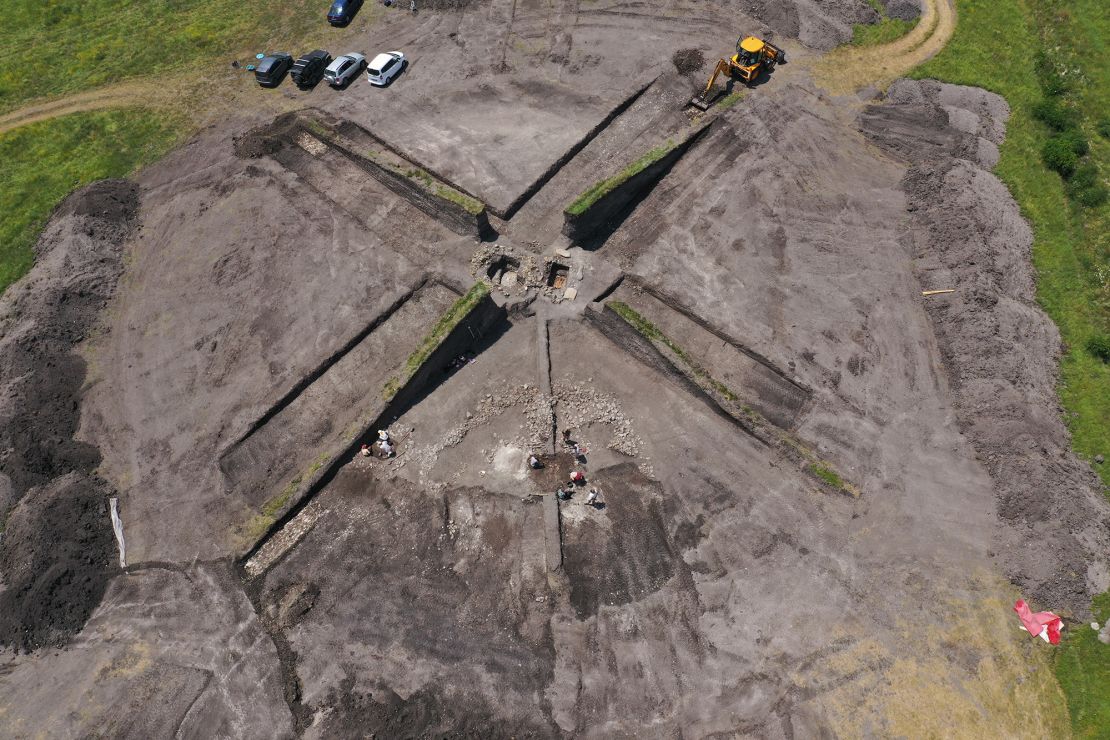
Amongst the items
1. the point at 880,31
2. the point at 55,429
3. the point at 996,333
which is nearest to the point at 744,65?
the point at 880,31

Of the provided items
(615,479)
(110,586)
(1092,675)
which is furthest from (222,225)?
(1092,675)

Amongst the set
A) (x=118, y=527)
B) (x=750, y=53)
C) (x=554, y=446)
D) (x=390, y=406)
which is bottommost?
(x=118, y=527)

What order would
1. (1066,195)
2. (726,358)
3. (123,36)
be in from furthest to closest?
(123,36) < (1066,195) < (726,358)

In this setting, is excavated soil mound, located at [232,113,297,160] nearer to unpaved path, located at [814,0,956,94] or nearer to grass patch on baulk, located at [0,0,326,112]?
grass patch on baulk, located at [0,0,326,112]

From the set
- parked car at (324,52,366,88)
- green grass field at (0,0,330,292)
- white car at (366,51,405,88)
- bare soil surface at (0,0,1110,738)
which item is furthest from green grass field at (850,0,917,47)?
green grass field at (0,0,330,292)

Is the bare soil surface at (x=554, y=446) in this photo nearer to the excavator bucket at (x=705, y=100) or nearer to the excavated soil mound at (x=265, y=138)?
the excavated soil mound at (x=265, y=138)

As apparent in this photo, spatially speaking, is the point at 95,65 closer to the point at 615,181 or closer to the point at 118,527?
the point at 118,527

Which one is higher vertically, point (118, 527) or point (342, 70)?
point (342, 70)

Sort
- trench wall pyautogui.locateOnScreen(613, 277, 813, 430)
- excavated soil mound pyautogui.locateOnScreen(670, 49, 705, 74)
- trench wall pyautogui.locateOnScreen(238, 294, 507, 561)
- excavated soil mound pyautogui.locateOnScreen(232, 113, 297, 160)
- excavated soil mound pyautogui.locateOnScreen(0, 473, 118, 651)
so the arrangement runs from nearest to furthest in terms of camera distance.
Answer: excavated soil mound pyautogui.locateOnScreen(0, 473, 118, 651) < trench wall pyautogui.locateOnScreen(238, 294, 507, 561) < trench wall pyautogui.locateOnScreen(613, 277, 813, 430) < excavated soil mound pyautogui.locateOnScreen(232, 113, 297, 160) < excavated soil mound pyautogui.locateOnScreen(670, 49, 705, 74)
